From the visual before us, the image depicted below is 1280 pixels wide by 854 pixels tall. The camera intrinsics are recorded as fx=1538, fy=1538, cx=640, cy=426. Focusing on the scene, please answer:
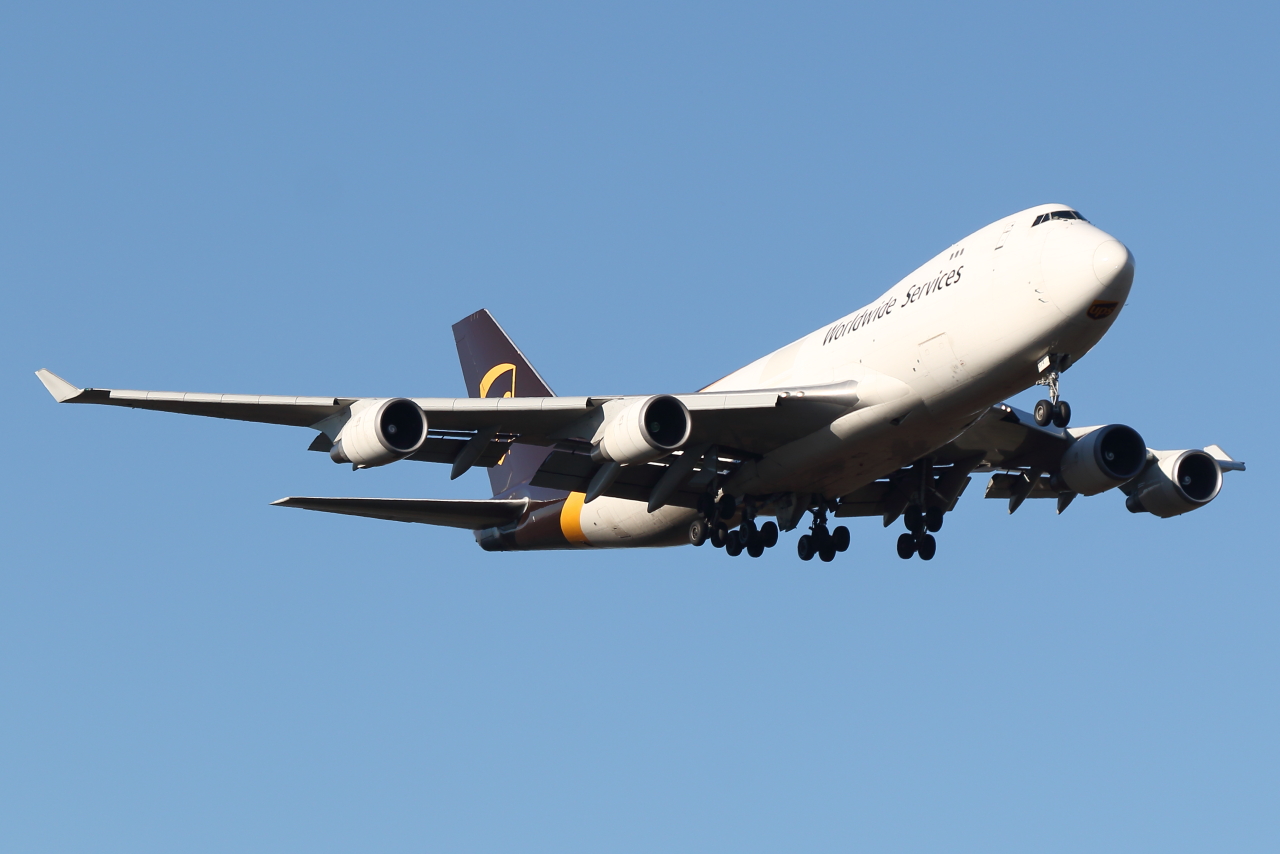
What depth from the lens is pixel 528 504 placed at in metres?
35.2

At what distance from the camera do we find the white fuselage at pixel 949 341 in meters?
25.3

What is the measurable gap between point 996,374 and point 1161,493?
8913 millimetres

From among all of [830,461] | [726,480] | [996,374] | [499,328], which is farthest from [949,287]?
[499,328]

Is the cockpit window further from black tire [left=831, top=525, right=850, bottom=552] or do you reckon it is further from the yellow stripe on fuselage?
the yellow stripe on fuselage

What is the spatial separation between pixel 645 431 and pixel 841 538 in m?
7.66

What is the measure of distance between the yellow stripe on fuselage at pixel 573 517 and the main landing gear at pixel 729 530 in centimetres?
290

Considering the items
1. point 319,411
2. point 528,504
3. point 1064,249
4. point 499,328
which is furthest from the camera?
point 499,328

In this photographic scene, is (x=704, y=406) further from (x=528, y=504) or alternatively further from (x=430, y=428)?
(x=528, y=504)

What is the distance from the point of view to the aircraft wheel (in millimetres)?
31625

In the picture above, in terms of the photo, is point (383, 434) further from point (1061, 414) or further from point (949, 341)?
point (1061, 414)

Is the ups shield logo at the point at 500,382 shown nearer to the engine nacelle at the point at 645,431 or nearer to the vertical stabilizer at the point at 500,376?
the vertical stabilizer at the point at 500,376

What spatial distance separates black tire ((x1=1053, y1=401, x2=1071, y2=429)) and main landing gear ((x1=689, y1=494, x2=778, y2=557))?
7386 millimetres

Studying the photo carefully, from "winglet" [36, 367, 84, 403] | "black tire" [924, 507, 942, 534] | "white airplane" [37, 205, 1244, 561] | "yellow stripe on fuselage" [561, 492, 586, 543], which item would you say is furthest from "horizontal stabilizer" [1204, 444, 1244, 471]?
"winglet" [36, 367, 84, 403]

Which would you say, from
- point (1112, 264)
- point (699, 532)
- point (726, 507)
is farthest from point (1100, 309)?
point (699, 532)
